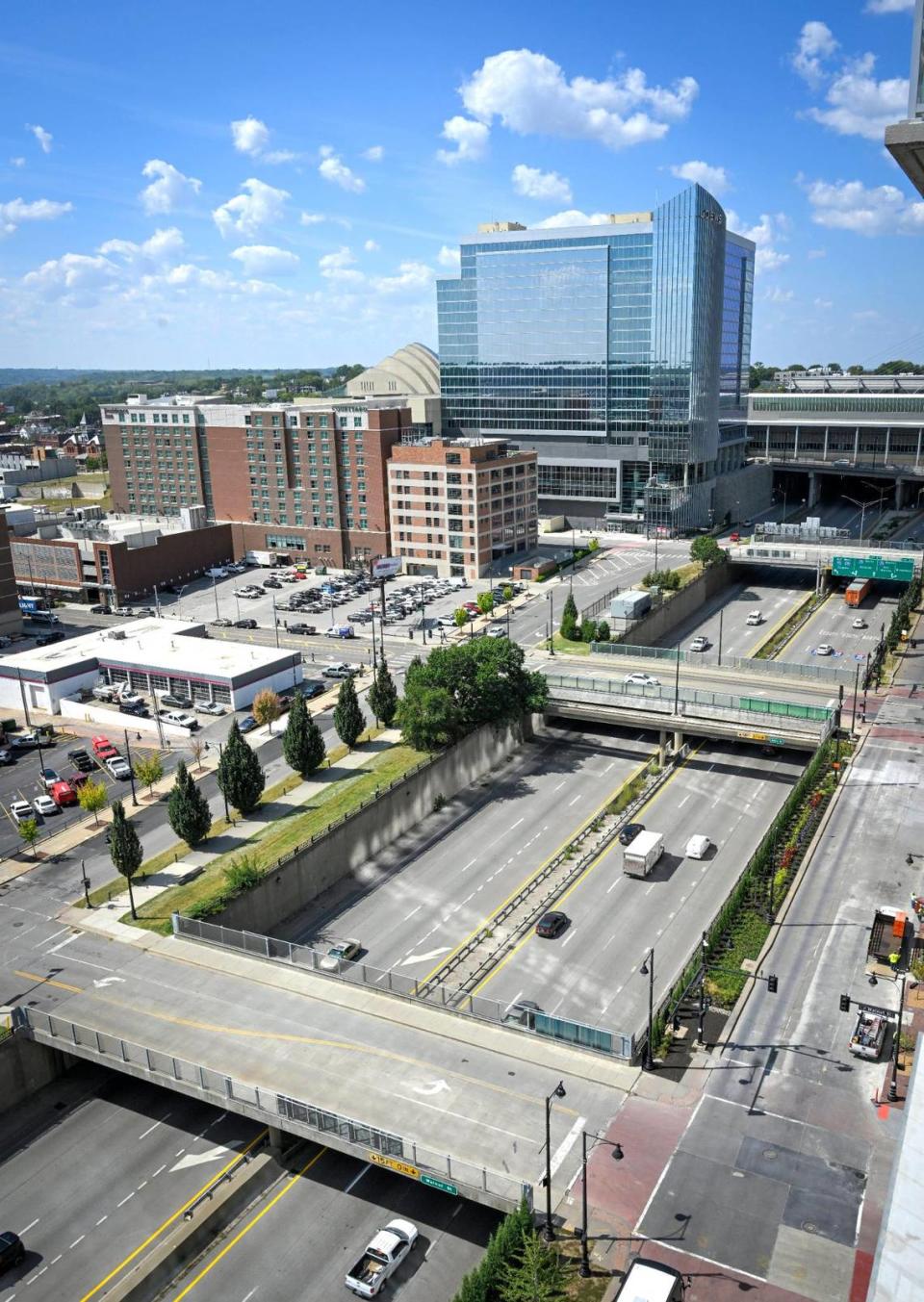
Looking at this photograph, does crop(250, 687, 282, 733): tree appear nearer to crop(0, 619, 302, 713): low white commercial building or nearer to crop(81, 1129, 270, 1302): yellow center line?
crop(0, 619, 302, 713): low white commercial building

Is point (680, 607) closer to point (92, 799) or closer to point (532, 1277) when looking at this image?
point (92, 799)

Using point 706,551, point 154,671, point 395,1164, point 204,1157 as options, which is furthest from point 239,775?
point 706,551

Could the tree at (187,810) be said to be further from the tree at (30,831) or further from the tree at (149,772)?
the tree at (149,772)

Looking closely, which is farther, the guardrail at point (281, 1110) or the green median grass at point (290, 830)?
the green median grass at point (290, 830)

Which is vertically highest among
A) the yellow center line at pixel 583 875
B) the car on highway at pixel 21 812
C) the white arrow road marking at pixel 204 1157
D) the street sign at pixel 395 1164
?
the street sign at pixel 395 1164

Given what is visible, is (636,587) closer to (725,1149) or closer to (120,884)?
(120,884)

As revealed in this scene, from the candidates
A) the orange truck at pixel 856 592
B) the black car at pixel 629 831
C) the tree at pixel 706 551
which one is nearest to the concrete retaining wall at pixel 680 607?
the tree at pixel 706 551
